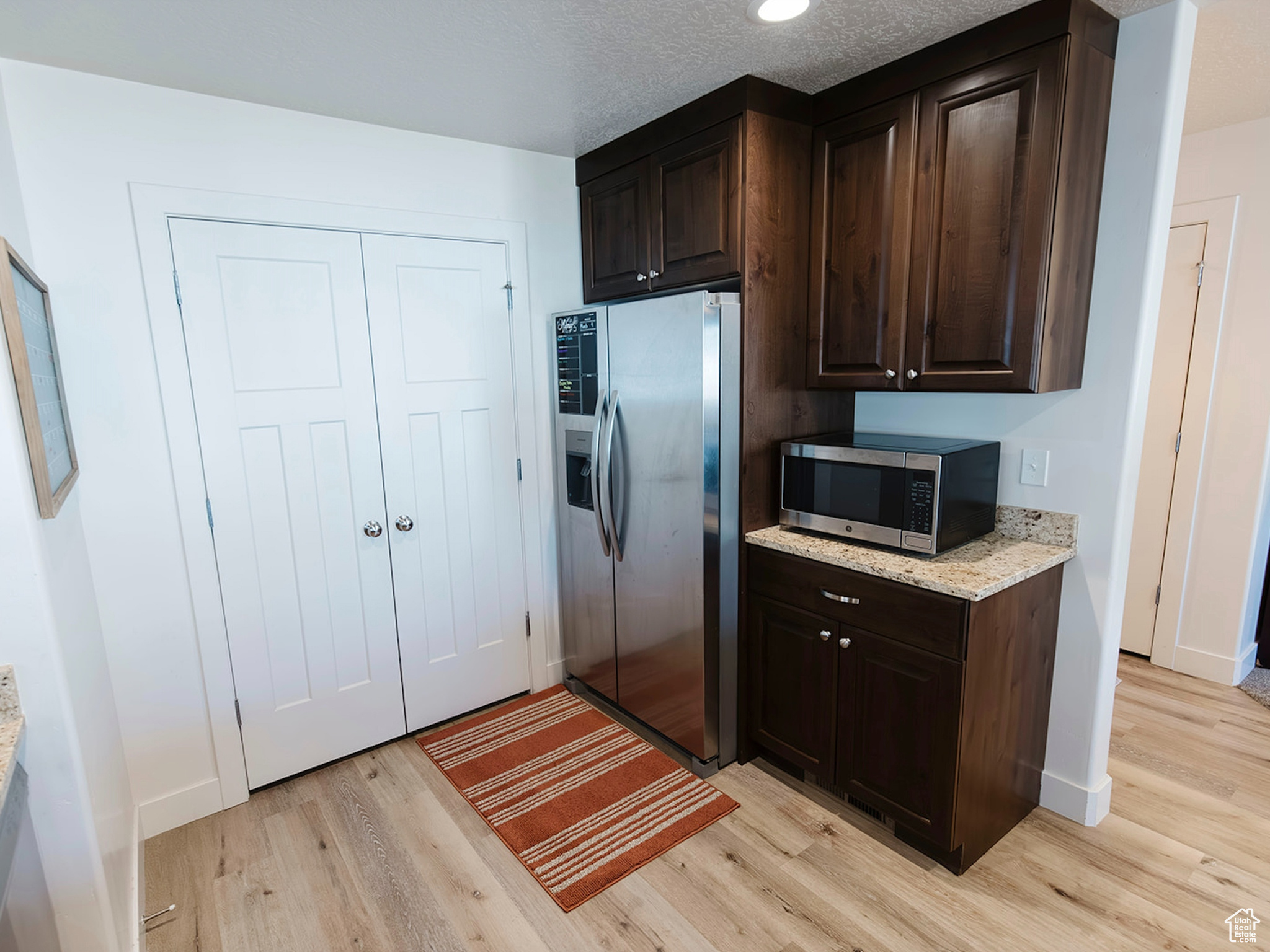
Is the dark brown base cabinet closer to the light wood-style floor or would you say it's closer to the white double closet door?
the light wood-style floor

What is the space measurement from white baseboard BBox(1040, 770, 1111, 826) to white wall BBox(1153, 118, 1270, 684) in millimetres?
1313

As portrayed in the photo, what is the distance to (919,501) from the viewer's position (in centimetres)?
195

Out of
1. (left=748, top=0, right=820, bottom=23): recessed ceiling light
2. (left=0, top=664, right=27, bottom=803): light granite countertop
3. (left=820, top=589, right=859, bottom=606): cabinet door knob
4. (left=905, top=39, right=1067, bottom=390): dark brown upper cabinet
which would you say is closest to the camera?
(left=0, top=664, right=27, bottom=803): light granite countertop

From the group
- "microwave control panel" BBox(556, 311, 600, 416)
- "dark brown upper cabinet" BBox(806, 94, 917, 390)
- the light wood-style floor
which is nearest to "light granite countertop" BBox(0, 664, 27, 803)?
the light wood-style floor

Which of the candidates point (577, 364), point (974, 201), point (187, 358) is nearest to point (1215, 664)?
point (974, 201)

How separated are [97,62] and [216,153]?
0.34 meters

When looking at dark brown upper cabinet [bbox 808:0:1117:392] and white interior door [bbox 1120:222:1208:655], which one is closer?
dark brown upper cabinet [bbox 808:0:1117:392]

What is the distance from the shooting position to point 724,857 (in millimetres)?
2033

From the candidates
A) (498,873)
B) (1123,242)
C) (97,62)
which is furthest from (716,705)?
(97,62)

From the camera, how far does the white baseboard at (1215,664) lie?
2.96 meters

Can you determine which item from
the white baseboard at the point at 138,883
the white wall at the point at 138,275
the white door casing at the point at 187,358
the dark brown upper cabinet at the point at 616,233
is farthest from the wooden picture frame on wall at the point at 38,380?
the dark brown upper cabinet at the point at 616,233

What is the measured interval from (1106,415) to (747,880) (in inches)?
68.2

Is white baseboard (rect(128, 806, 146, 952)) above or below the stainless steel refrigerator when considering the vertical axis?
below

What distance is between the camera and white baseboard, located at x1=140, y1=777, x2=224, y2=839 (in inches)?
86.4
